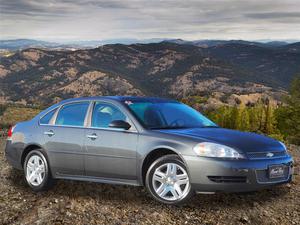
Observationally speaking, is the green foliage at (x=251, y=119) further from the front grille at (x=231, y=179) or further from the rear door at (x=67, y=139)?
the front grille at (x=231, y=179)

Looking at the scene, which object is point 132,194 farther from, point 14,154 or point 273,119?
point 273,119

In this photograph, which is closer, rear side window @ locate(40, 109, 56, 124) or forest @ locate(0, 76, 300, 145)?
rear side window @ locate(40, 109, 56, 124)

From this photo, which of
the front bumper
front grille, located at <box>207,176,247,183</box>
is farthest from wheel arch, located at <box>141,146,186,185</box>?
front grille, located at <box>207,176,247,183</box>

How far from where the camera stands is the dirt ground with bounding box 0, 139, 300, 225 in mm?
6102

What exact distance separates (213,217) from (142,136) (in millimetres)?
1529

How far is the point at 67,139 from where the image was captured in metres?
7.61

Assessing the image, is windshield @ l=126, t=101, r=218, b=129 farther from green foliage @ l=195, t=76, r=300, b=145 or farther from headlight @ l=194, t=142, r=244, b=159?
green foliage @ l=195, t=76, r=300, b=145

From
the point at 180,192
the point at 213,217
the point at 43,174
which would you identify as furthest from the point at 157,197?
the point at 43,174

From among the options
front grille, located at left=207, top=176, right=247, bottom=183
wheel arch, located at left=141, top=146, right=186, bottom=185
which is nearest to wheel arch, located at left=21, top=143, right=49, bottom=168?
wheel arch, located at left=141, top=146, right=186, bottom=185

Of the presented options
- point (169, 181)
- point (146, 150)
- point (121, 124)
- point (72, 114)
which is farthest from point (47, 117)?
point (169, 181)

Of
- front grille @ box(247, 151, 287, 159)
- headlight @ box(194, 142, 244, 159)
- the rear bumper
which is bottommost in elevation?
the rear bumper

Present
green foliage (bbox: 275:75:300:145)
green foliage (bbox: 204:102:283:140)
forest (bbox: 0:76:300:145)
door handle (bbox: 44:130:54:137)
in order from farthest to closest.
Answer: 1. green foliage (bbox: 204:102:283:140)
2. forest (bbox: 0:76:300:145)
3. green foliage (bbox: 275:75:300:145)
4. door handle (bbox: 44:130:54:137)

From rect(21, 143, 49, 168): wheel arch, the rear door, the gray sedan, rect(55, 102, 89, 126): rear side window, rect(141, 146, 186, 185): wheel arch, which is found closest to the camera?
the gray sedan

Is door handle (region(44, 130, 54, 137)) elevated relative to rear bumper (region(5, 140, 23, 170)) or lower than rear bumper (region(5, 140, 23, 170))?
elevated
